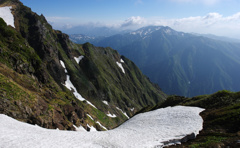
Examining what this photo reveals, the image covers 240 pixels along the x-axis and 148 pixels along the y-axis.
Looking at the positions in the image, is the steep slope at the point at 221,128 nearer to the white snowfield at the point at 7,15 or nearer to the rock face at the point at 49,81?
the rock face at the point at 49,81

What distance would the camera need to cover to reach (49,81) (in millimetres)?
65312

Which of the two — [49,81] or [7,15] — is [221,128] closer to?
[49,81]

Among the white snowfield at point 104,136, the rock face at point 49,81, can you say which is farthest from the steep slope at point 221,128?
the rock face at point 49,81

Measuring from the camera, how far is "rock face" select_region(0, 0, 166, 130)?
3553 centimetres

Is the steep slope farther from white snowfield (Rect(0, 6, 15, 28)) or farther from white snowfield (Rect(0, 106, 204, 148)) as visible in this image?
white snowfield (Rect(0, 6, 15, 28))

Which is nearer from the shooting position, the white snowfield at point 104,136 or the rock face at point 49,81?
the white snowfield at point 104,136

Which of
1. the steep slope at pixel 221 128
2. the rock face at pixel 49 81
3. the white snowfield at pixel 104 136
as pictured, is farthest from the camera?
the rock face at pixel 49 81

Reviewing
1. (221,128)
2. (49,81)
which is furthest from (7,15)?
(221,128)

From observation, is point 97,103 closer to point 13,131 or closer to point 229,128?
point 13,131

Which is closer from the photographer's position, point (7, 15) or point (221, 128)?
point (221, 128)

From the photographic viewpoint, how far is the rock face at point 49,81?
35531mm

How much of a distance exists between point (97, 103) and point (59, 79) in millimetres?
31385

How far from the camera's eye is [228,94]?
34.1 m

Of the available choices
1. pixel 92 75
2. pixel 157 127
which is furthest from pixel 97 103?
pixel 157 127
